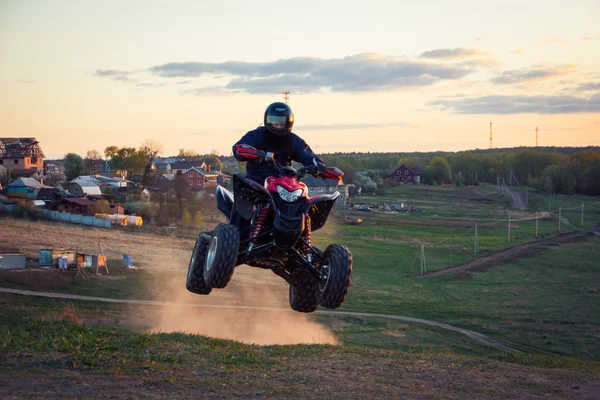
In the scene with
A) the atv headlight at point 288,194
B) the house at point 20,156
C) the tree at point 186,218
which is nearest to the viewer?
the atv headlight at point 288,194

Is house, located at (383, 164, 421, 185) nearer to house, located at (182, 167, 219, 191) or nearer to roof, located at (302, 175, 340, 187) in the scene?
house, located at (182, 167, 219, 191)

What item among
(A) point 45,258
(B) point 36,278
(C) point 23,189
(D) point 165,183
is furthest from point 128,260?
(C) point 23,189

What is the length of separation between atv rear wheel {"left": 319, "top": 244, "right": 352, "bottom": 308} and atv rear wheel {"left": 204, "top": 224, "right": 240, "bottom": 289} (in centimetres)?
191

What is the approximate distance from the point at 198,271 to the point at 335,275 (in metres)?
3.40

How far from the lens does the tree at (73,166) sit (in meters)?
132

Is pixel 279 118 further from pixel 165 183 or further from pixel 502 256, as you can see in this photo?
pixel 165 183

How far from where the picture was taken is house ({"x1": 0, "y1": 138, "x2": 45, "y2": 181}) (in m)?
118

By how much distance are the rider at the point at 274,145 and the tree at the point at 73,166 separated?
124 m

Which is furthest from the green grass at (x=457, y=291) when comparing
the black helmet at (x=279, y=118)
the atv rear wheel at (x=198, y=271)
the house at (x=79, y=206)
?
the house at (x=79, y=206)

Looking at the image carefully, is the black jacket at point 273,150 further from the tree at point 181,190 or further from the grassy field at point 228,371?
the tree at point 181,190

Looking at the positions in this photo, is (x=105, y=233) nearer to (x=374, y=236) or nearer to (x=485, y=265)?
(x=374, y=236)

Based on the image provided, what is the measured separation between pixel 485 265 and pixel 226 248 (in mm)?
68355

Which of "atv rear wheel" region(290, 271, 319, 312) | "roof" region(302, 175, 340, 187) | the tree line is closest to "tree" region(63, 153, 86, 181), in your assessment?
the tree line

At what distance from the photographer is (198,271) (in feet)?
50.0
